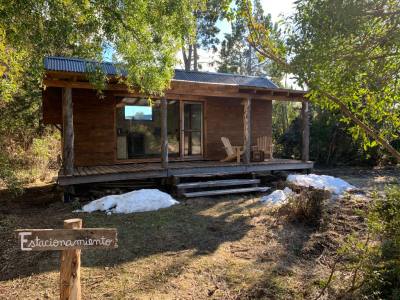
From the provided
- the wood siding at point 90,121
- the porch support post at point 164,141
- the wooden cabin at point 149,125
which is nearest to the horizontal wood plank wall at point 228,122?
the wooden cabin at point 149,125

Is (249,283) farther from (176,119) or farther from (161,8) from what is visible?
(176,119)

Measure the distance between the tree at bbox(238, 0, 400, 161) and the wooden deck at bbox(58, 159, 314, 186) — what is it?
16.3ft

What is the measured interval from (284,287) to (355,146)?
12.3 metres

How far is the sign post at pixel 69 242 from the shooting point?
2.33m

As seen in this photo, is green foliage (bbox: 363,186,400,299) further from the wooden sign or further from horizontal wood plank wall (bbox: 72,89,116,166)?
horizontal wood plank wall (bbox: 72,89,116,166)

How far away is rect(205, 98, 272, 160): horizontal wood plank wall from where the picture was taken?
10289 millimetres

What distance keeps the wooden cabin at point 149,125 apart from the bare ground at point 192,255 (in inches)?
60.1

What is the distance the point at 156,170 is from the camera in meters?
7.77

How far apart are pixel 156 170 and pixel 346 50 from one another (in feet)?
18.8

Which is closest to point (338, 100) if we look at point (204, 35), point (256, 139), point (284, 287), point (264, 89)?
point (284, 287)

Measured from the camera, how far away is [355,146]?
46.6 ft

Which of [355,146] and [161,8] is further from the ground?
[161,8]

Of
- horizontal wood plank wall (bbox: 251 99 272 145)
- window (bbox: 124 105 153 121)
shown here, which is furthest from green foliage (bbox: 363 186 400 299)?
horizontal wood plank wall (bbox: 251 99 272 145)

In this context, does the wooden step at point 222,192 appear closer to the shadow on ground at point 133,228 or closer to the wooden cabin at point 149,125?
the shadow on ground at point 133,228
